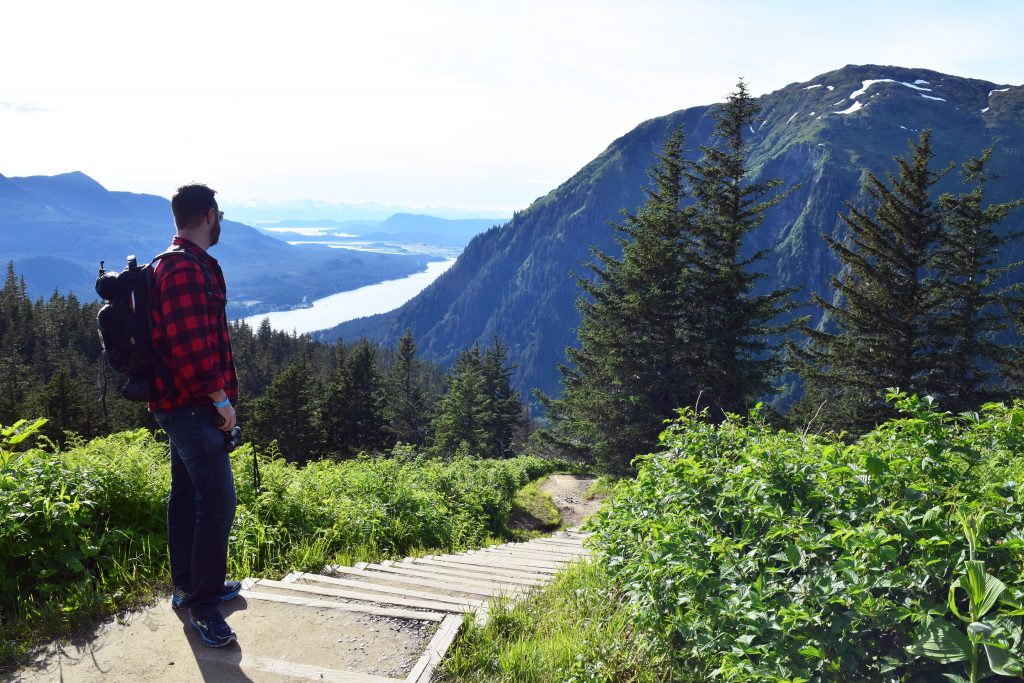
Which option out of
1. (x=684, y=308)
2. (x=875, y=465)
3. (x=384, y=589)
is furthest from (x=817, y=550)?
(x=684, y=308)

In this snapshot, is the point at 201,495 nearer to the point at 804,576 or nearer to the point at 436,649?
the point at 436,649

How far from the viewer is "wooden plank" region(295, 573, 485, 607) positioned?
4238mm

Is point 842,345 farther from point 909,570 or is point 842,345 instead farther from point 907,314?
point 909,570

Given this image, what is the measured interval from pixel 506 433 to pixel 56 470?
1540 inches

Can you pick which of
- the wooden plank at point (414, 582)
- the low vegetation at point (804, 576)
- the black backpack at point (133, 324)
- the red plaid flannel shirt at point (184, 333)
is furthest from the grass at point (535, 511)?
the black backpack at point (133, 324)

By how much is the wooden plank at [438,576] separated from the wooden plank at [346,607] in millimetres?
875

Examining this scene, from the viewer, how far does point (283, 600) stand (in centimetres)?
408

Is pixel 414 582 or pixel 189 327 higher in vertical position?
pixel 189 327

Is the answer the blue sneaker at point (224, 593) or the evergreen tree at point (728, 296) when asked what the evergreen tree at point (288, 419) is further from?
the blue sneaker at point (224, 593)

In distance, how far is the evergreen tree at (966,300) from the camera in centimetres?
1755

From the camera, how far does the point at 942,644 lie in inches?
77.7

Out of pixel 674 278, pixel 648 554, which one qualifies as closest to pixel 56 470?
pixel 648 554

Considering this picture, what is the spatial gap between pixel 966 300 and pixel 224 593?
21155mm

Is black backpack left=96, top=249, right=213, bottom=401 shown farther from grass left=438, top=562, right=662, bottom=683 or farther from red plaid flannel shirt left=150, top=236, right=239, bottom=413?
grass left=438, top=562, right=662, bottom=683
